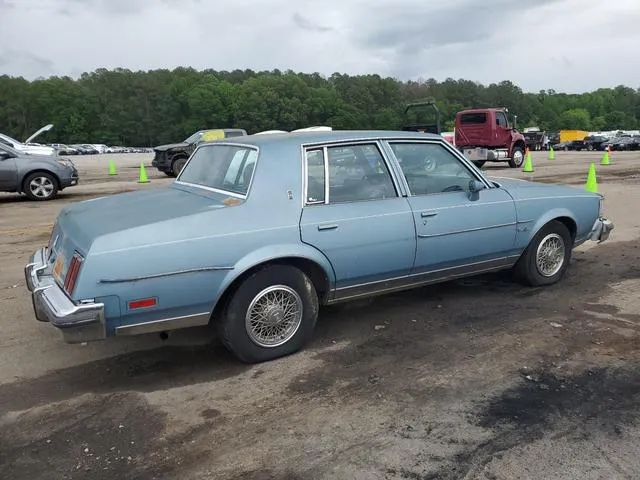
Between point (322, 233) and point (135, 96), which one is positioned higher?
point (135, 96)

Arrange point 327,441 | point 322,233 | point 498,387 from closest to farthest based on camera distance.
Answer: point 327,441 < point 498,387 < point 322,233

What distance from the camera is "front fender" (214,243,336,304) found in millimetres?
3544

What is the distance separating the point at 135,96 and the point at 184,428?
12477 centimetres

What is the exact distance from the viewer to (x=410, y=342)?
4.18m

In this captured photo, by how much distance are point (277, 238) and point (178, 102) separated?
12018 centimetres

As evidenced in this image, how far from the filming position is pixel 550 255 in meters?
5.31

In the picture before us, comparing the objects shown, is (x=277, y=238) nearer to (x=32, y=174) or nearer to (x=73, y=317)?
(x=73, y=317)

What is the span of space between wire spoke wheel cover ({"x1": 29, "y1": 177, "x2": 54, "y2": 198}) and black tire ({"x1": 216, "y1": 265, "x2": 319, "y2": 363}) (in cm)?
1090

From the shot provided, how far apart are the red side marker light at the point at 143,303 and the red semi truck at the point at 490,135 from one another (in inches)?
765

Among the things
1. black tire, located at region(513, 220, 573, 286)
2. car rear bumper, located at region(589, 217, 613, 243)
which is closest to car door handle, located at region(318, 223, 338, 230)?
black tire, located at region(513, 220, 573, 286)

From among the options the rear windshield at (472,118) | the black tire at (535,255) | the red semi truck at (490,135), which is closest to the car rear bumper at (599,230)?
the black tire at (535,255)

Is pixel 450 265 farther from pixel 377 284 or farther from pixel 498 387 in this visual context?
pixel 498 387

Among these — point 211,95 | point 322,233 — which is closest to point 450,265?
point 322,233

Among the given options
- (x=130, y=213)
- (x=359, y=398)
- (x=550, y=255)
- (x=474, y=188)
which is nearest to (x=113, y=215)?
(x=130, y=213)
